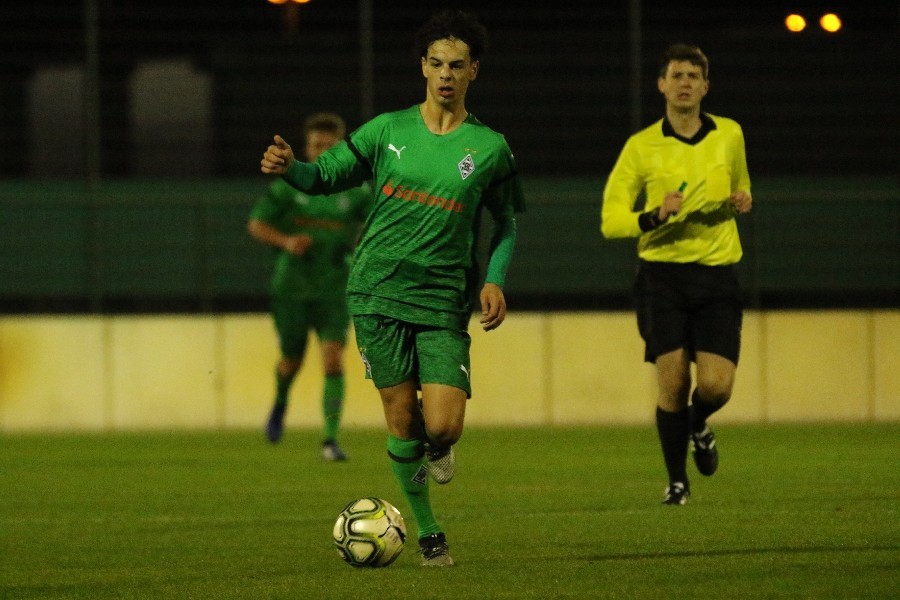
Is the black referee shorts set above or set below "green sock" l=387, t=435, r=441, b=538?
above

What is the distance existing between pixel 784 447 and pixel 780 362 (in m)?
2.39

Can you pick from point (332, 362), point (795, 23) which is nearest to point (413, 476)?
point (332, 362)

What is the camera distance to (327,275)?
12000 millimetres

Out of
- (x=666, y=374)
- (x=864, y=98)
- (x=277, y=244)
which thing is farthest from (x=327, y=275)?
(x=864, y=98)

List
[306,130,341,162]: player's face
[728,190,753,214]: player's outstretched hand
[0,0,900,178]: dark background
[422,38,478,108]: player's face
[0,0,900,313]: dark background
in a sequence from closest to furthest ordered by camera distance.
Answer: [422,38,478,108]: player's face → [728,190,753,214]: player's outstretched hand → [306,130,341,162]: player's face → [0,0,900,313]: dark background → [0,0,900,178]: dark background

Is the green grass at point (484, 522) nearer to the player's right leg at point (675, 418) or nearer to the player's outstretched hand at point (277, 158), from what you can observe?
the player's right leg at point (675, 418)

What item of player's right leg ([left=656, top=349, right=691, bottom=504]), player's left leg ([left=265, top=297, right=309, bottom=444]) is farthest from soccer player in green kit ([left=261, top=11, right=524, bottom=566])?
player's left leg ([left=265, top=297, right=309, bottom=444])

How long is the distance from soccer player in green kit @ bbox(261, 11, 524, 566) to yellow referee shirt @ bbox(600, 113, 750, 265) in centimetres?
196

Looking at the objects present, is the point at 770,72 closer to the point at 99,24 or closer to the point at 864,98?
the point at 864,98

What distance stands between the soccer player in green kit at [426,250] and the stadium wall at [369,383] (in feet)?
26.0

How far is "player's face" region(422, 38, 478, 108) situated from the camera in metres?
6.25

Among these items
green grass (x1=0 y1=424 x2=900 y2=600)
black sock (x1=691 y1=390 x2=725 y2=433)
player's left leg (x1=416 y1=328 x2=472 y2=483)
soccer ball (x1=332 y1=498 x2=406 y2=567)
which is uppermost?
player's left leg (x1=416 y1=328 x2=472 y2=483)

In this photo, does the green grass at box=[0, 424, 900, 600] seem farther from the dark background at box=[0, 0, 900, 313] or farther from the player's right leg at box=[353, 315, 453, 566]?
the dark background at box=[0, 0, 900, 313]

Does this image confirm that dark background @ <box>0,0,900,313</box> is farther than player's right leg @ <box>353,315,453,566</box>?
Yes
